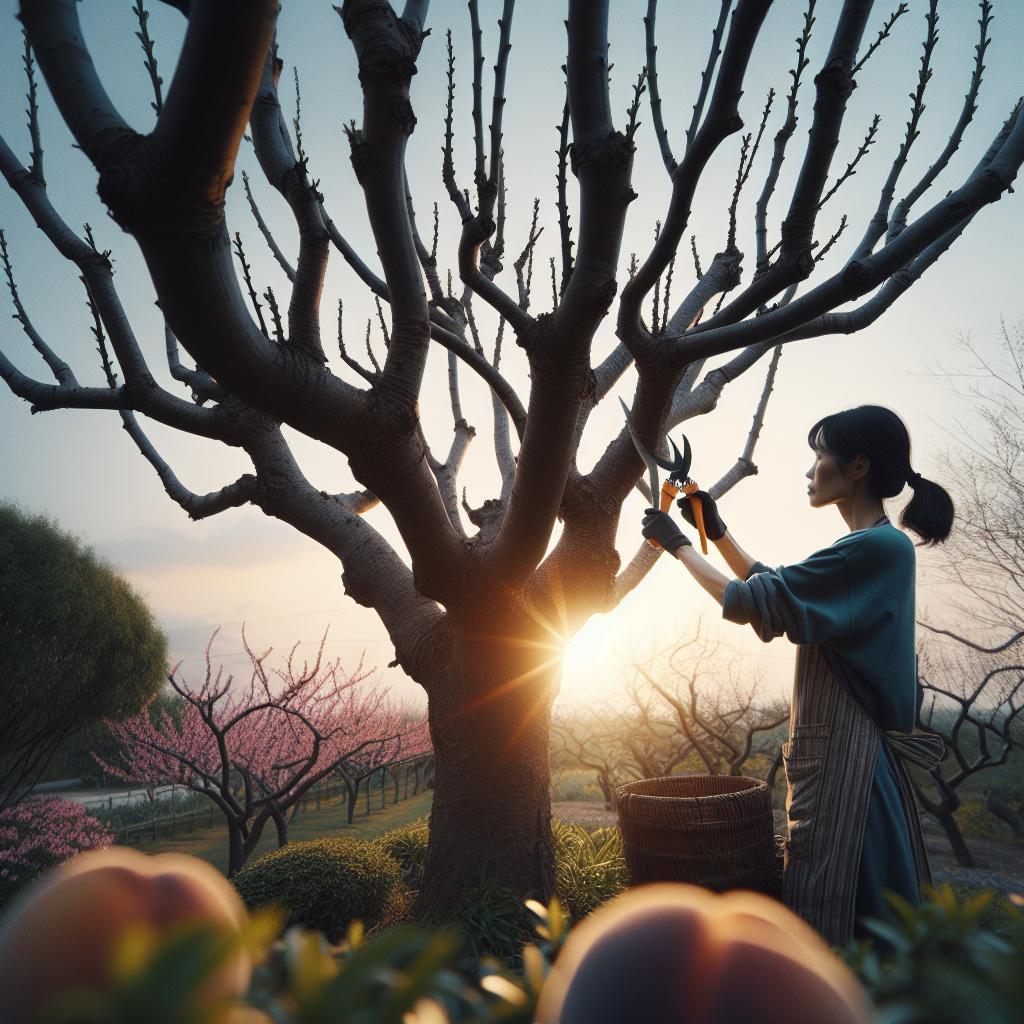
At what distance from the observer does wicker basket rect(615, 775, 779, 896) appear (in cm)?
241

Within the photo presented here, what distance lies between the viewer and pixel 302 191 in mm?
2359

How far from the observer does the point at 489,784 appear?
3355mm

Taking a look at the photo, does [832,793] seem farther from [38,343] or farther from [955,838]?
[955,838]

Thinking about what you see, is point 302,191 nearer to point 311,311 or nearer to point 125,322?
point 311,311

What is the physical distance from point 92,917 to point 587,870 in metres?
4.44

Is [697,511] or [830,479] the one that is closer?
[830,479]

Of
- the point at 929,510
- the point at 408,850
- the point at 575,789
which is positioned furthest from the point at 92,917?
the point at 575,789

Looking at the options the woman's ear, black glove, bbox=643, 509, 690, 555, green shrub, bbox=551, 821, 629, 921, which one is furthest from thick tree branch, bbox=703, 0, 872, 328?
green shrub, bbox=551, 821, 629, 921

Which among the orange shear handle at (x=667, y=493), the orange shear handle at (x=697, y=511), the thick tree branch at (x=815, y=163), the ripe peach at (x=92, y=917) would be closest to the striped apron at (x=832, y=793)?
the orange shear handle at (x=697, y=511)

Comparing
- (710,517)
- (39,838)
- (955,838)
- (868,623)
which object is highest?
(710,517)

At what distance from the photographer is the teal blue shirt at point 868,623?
1.89 metres

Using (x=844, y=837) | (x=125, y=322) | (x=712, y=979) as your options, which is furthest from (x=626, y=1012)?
(x=125, y=322)

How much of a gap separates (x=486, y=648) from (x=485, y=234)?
2025mm

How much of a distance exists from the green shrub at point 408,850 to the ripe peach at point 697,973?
5.26 m
